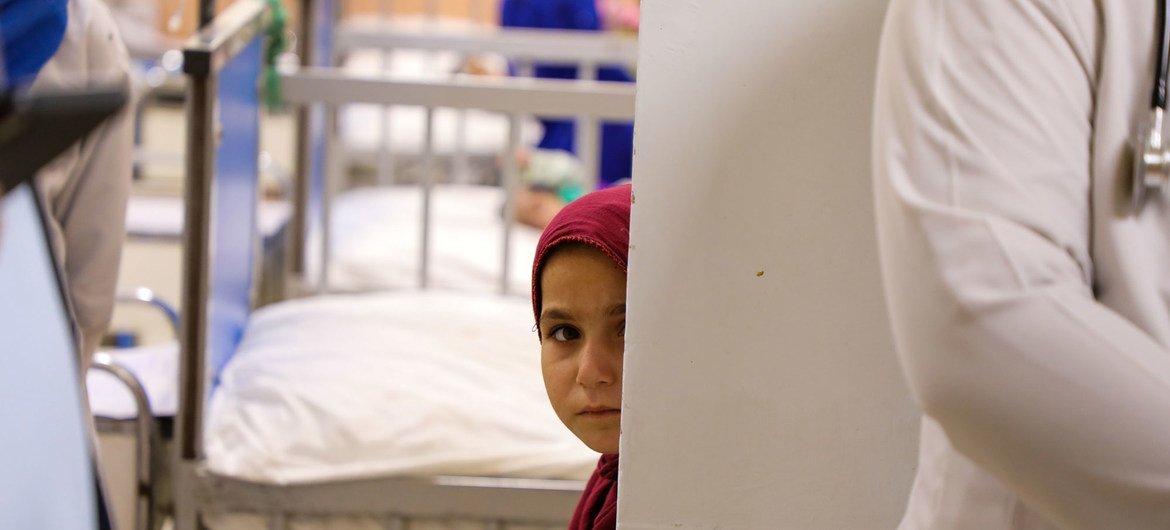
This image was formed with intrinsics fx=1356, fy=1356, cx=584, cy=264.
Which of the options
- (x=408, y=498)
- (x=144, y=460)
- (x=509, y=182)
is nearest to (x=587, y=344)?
(x=408, y=498)

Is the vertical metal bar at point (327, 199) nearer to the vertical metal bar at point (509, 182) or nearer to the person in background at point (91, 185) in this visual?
the vertical metal bar at point (509, 182)

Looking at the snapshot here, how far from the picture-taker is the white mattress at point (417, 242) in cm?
317

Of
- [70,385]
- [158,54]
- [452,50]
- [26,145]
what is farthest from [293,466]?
[158,54]

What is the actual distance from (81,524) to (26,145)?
280 mm

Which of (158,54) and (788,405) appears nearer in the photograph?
(788,405)

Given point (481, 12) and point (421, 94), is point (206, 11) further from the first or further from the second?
point (481, 12)

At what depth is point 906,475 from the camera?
3.12 feet

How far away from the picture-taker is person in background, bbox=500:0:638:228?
3.98 m

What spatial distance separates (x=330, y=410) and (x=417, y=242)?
1413 millimetres

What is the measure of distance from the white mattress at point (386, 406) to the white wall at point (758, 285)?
1.01m

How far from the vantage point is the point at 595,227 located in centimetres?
112

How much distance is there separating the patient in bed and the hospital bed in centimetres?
79

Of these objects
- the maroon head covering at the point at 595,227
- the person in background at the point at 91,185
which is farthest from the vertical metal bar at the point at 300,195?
the maroon head covering at the point at 595,227

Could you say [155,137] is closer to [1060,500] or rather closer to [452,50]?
[452,50]
